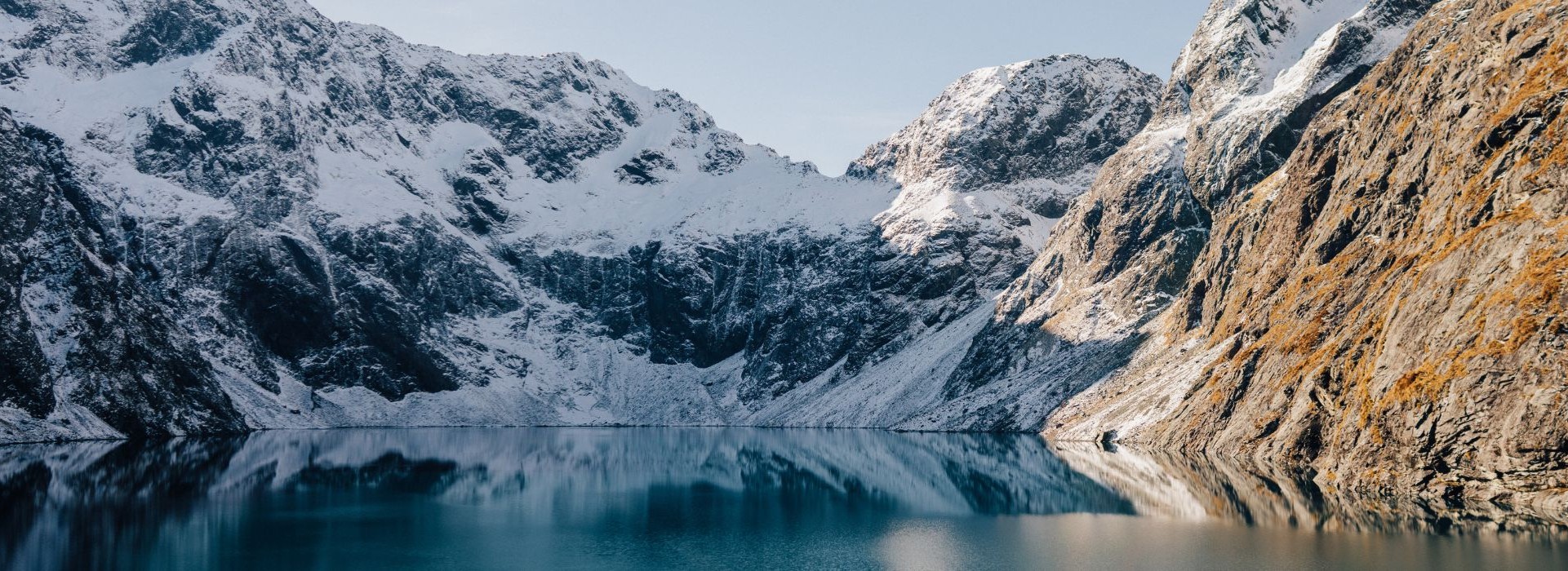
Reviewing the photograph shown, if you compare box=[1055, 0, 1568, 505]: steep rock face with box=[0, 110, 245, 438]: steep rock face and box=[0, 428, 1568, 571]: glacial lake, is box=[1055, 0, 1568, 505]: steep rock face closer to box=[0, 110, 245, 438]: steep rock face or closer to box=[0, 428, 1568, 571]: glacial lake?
box=[0, 428, 1568, 571]: glacial lake

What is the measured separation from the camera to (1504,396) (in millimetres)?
52594

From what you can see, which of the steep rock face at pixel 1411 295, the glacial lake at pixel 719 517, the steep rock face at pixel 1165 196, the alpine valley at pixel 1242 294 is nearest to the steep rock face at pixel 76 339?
the alpine valley at pixel 1242 294

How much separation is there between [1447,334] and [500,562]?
4640 cm

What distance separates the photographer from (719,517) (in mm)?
64688

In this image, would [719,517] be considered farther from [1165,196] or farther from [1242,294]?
[1165,196]

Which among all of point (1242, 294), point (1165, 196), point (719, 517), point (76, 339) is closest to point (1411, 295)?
point (719, 517)

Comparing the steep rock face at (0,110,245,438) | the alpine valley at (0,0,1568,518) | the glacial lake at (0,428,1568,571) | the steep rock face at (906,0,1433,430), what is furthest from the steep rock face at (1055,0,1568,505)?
the steep rock face at (0,110,245,438)

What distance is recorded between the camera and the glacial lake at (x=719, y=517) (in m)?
46.8

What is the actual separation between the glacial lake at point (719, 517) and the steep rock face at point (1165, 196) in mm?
41691

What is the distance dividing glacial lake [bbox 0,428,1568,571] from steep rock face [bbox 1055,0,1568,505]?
15.3ft

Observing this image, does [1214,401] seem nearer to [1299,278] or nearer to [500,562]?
[1299,278]

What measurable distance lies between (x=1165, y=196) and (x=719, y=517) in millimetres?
112134

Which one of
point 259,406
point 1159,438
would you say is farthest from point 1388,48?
point 259,406

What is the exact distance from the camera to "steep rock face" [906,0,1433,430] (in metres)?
142
